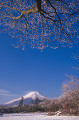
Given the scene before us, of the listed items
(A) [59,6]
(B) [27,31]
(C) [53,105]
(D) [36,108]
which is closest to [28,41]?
(B) [27,31]

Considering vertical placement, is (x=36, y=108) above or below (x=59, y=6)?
below

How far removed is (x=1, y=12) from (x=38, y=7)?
153 cm

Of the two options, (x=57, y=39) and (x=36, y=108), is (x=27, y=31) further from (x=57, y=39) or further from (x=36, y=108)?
(x=36, y=108)

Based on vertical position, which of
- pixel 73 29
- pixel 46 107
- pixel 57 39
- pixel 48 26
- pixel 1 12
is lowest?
pixel 46 107

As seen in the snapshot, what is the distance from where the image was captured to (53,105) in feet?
153

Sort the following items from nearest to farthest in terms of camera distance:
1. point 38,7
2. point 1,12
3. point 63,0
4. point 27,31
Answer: point 38,7 < point 63,0 < point 1,12 < point 27,31

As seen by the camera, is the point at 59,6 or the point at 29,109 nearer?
the point at 59,6

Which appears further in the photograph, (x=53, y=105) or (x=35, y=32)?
(x=53, y=105)

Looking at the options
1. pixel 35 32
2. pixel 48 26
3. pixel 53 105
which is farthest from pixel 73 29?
pixel 53 105

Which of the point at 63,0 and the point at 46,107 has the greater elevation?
the point at 63,0

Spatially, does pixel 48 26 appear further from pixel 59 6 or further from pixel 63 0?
pixel 63 0

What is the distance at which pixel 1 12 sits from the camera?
11.6 ft

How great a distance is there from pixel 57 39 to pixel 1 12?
79.0 inches

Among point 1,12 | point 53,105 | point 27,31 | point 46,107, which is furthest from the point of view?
point 46,107
